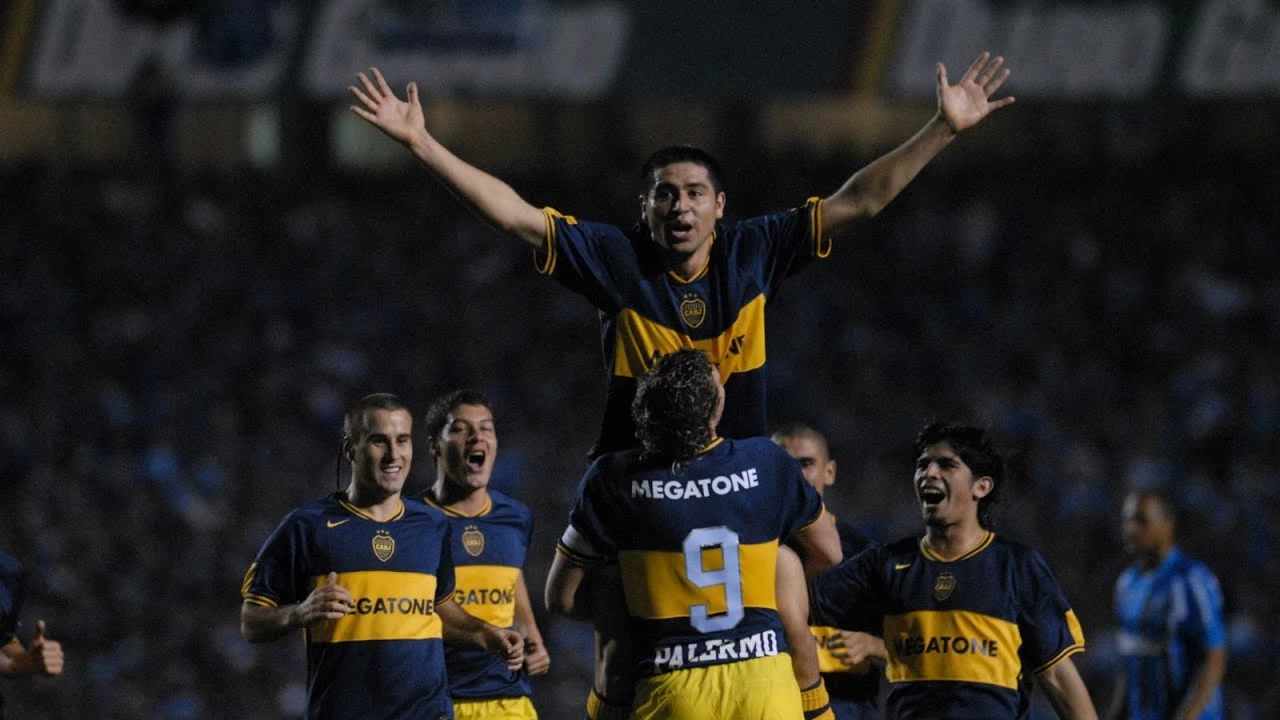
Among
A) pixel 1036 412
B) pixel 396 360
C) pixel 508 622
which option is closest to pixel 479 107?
pixel 396 360

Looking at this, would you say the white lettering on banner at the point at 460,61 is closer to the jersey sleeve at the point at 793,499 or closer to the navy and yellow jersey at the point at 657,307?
the navy and yellow jersey at the point at 657,307

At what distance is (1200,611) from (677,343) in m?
4.59

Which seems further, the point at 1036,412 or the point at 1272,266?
the point at 1272,266

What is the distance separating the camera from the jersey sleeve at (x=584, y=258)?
5621mm

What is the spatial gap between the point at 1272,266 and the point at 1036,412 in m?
3.30

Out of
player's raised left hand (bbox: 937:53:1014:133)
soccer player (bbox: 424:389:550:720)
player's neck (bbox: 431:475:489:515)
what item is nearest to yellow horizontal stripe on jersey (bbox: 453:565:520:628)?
soccer player (bbox: 424:389:550:720)

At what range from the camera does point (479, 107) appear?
2072 cm

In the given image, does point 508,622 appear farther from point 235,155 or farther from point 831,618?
point 235,155

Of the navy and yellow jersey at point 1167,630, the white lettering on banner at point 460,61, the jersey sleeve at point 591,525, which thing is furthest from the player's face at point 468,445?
the white lettering on banner at point 460,61

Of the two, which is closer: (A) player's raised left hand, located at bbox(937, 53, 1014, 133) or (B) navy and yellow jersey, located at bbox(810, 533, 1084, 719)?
(A) player's raised left hand, located at bbox(937, 53, 1014, 133)

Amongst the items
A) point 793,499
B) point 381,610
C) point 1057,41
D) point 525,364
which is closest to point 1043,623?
point 793,499

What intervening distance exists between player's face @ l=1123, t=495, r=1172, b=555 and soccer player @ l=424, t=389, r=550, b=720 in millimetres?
3334

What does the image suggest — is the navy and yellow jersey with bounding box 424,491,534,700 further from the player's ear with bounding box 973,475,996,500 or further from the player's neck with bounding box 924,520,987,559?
the player's ear with bounding box 973,475,996,500

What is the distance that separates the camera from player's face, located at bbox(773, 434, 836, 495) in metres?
7.14
